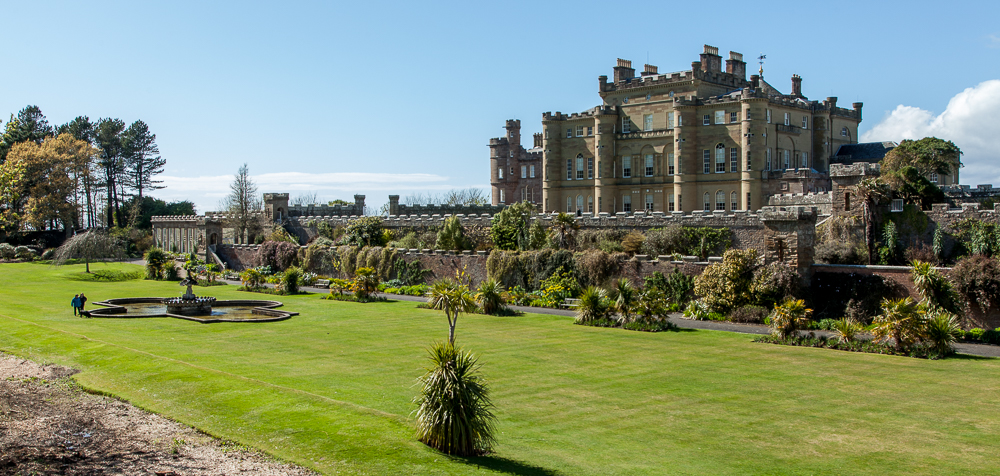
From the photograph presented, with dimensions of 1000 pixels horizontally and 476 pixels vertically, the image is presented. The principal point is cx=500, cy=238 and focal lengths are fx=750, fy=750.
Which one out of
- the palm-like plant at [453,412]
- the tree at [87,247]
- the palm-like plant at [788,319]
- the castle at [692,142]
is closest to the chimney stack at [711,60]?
the castle at [692,142]

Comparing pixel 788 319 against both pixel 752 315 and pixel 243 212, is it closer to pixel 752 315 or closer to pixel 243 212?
pixel 752 315

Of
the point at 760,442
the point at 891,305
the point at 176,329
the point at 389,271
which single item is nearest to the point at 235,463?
the point at 760,442

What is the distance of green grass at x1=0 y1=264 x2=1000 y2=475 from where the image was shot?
490 inches

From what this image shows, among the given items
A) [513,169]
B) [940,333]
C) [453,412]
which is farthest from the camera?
[513,169]

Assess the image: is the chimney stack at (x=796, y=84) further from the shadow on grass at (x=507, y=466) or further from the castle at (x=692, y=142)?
the shadow on grass at (x=507, y=466)

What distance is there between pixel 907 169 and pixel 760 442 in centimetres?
2654

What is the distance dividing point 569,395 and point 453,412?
527 cm

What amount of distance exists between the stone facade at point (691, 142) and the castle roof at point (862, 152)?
3.25 ft

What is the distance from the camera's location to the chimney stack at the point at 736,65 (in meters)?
61.6

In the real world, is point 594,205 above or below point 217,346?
above

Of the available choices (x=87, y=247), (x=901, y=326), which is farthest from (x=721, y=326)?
(x=87, y=247)

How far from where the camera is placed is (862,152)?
190 feet

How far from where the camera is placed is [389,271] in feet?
163

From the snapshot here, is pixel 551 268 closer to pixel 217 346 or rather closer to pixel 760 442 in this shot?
pixel 217 346
